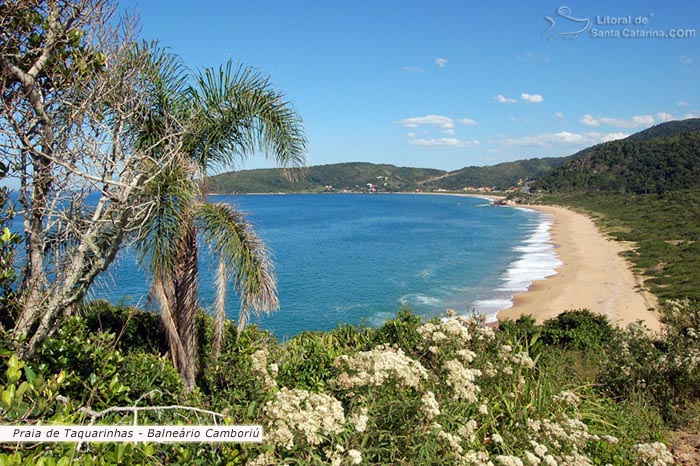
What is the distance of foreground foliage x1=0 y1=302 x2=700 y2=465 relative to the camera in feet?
8.01

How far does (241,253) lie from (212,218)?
611mm

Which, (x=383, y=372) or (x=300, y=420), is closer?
(x=300, y=420)

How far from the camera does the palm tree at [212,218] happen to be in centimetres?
590

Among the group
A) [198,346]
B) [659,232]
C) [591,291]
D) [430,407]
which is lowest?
[591,291]

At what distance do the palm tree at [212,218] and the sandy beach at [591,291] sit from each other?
15.8 meters

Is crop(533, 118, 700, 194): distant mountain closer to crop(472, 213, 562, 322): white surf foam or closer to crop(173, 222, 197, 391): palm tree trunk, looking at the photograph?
crop(472, 213, 562, 322): white surf foam

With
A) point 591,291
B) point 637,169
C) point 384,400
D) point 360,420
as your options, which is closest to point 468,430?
point 384,400

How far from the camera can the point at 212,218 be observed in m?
6.05

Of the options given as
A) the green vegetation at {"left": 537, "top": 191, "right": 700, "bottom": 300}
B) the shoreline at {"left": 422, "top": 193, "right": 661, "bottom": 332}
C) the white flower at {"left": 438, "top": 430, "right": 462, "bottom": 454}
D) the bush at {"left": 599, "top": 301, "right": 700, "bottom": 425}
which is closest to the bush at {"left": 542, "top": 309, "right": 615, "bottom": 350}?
the shoreline at {"left": 422, "top": 193, "right": 661, "bottom": 332}

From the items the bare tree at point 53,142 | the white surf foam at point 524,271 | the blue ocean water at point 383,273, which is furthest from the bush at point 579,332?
the bare tree at point 53,142

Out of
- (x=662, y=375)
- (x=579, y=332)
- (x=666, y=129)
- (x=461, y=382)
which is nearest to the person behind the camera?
(x=461, y=382)

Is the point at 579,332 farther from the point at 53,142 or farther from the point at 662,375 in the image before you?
the point at 53,142

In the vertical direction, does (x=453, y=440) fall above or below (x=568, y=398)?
above

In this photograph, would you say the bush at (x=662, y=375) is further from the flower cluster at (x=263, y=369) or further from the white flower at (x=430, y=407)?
the flower cluster at (x=263, y=369)
